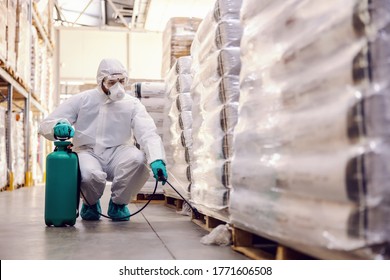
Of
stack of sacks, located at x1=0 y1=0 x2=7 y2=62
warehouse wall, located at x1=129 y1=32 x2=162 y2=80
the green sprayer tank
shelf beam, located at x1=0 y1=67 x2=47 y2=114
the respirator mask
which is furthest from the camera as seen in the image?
warehouse wall, located at x1=129 y1=32 x2=162 y2=80

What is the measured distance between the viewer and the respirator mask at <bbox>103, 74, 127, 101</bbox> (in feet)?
13.7

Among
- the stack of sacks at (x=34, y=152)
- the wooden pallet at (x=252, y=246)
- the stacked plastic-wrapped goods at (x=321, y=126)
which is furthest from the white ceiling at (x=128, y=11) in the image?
the stacked plastic-wrapped goods at (x=321, y=126)

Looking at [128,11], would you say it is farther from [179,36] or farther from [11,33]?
[179,36]

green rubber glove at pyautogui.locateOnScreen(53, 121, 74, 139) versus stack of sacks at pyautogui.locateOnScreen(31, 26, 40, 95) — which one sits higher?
stack of sacks at pyautogui.locateOnScreen(31, 26, 40, 95)

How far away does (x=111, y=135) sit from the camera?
14.0 feet

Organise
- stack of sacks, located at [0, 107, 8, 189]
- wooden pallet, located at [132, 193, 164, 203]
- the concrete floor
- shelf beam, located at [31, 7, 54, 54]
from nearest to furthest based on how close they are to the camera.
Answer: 1. the concrete floor
2. wooden pallet, located at [132, 193, 164, 203]
3. stack of sacks, located at [0, 107, 8, 189]
4. shelf beam, located at [31, 7, 54, 54]

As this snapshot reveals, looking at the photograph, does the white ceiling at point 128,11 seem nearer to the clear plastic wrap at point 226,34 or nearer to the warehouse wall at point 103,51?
the warehouse wall at point 103,51

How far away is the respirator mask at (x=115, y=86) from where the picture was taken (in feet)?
13.7

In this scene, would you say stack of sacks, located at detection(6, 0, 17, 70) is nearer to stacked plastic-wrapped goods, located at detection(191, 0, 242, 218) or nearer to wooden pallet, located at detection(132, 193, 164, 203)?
wooden pallet, located at detection(132, 193, 164, 203)

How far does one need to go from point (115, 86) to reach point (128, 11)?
10687 millimetres

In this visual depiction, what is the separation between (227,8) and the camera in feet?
9.89

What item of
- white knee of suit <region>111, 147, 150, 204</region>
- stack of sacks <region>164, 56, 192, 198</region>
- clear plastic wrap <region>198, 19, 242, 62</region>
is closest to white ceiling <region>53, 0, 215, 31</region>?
stack of sacks <region>164, 56, 192, 198</region>

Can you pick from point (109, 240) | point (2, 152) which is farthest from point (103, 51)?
point (109, 240)
